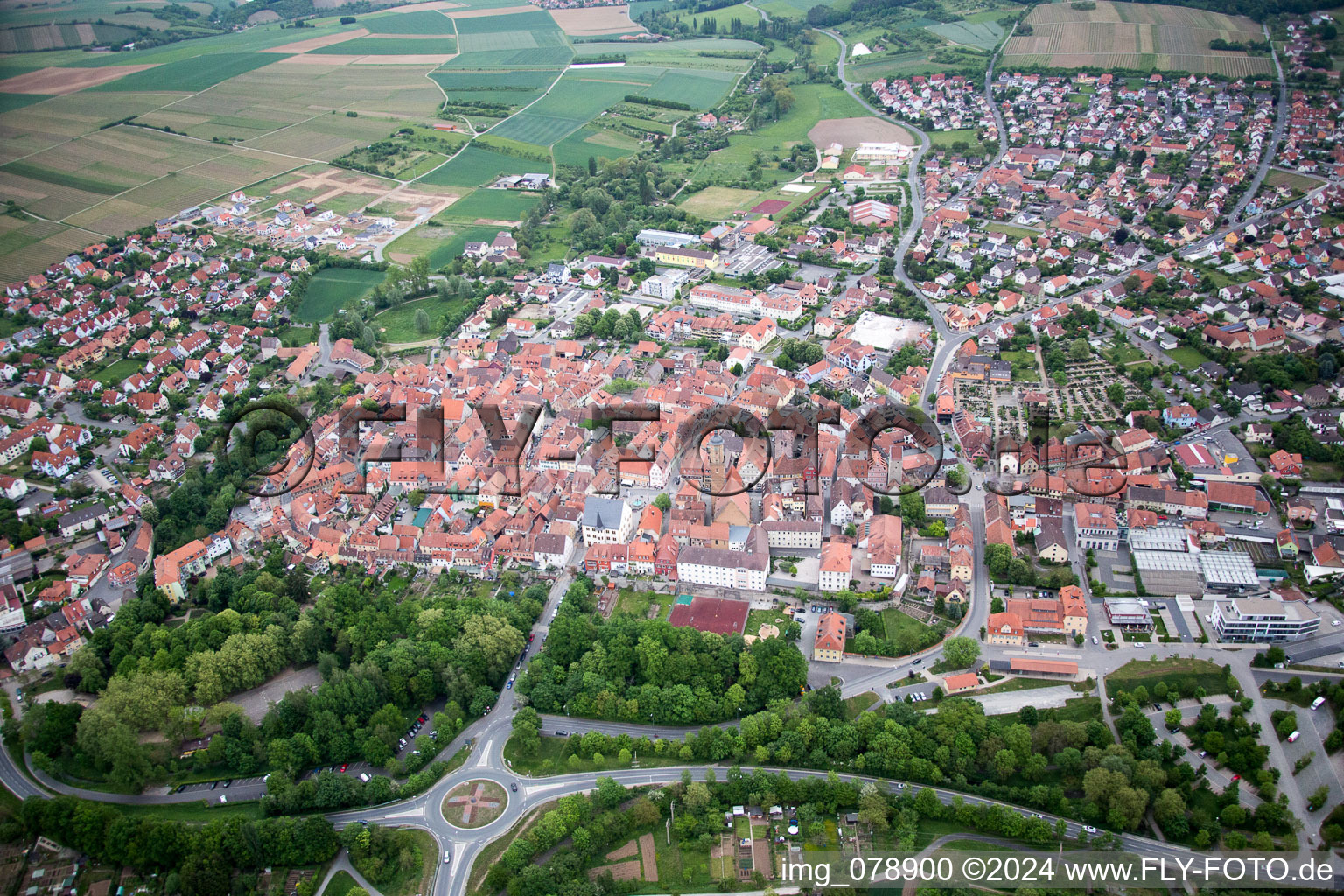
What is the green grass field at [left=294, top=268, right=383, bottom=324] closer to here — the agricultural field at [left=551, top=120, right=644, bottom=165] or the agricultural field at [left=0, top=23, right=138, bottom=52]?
the agricultural field at [left=551, top=120, right=644, bottom=165]

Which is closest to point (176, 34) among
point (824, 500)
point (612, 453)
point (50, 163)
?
point (50, 163)

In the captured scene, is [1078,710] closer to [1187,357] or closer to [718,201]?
[1187,357]

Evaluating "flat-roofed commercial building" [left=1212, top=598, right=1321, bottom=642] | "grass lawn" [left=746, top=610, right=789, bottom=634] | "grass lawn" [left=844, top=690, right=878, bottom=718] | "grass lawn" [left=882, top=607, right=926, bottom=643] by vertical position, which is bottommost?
"grass lawn" [left=844, top=690, right=878, bottom=718]

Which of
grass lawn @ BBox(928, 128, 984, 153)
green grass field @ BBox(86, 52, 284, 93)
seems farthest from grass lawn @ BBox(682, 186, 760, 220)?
green grass field @ BBox(86, 52, 284, 93)

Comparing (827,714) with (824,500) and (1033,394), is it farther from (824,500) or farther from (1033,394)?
(1033,394)

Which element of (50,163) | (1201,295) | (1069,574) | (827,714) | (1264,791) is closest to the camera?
(1264,791)

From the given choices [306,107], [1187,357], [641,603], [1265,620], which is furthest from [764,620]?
[306,107]

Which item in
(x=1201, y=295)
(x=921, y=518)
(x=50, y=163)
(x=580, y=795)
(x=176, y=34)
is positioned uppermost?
(x=176, y=34)
